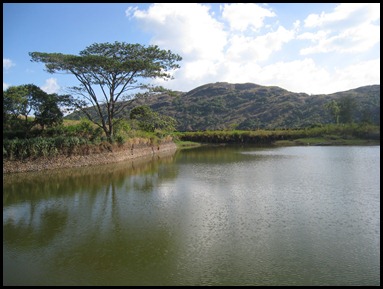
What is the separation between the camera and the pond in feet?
23.6

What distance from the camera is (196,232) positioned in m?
9.83

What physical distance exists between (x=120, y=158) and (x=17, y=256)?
72.3 ft

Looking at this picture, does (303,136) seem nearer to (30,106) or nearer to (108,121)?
(108,121)

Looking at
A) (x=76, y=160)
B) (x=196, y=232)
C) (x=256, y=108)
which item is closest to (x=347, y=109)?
(x=256, y=108)

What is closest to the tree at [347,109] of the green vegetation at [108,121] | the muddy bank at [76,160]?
the green vegetation at [108,121]

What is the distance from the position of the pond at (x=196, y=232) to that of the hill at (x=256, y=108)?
5679cm

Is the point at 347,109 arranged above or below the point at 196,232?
above

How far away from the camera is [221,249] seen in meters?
8.45

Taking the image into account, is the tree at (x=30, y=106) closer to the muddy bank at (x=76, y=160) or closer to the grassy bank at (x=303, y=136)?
the muddy bank at (x=76, y=160)

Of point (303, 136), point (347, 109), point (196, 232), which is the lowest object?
point (196, 232)

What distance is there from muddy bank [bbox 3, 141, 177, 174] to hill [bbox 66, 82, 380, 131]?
42.0m

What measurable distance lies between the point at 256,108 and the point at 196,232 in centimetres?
9866

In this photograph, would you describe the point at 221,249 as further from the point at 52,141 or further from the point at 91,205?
the point at 52,141

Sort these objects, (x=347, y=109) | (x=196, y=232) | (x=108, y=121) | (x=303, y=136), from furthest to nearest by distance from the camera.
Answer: (x=347, y=109) → (x=303, y=136) → (x=108, y=121) → (x=196, y=232)
